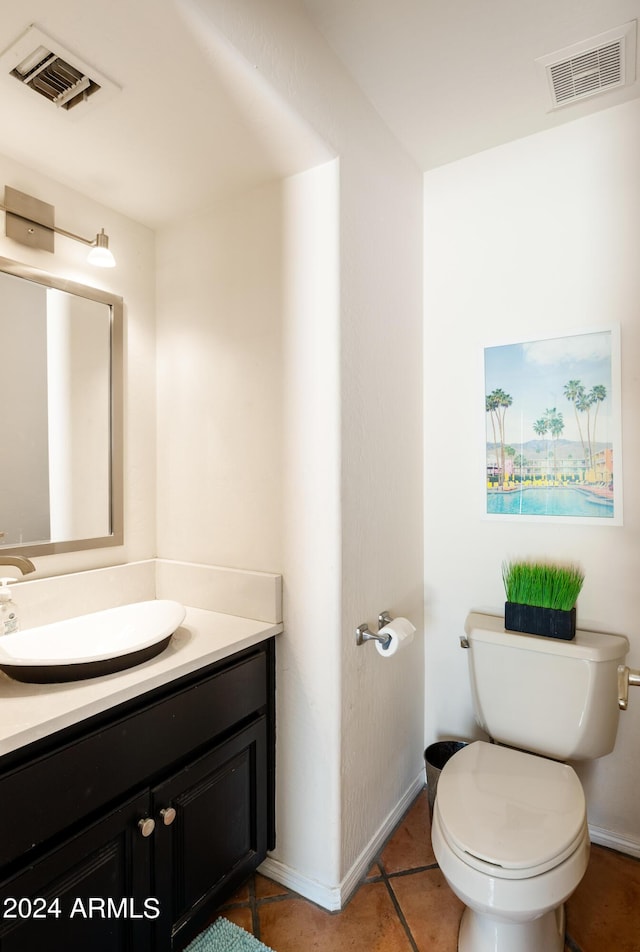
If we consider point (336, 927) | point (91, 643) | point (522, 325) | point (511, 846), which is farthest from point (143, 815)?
point (522, 325)

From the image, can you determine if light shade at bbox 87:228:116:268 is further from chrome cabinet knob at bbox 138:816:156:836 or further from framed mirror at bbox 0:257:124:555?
chrome cabinet knob at bbox 138:816:156:836

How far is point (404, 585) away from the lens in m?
1.86

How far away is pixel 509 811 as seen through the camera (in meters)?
1.28

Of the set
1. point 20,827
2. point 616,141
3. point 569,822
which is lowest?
point 569,822

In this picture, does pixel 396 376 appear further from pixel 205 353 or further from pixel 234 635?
pixel 234 635

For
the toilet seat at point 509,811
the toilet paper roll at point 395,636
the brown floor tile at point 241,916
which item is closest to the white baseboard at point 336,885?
the brown floor tile at point 241,916

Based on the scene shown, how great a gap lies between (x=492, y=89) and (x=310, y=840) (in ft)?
7.62

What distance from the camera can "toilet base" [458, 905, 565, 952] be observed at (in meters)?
1.25

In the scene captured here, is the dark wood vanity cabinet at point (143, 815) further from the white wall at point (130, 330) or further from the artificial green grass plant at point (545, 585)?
the artificial green grass plant at point (545, 585)

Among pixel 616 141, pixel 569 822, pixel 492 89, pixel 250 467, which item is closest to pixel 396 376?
pixel 250 467

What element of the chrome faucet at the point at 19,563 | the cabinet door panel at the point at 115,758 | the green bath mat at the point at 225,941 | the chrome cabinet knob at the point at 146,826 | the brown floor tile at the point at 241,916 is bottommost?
the brown floor tile at the point at 241,916

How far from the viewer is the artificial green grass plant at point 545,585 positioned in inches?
64.9

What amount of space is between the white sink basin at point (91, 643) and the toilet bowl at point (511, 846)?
87 cm

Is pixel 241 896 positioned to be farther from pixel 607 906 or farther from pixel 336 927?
pixel 607 906
